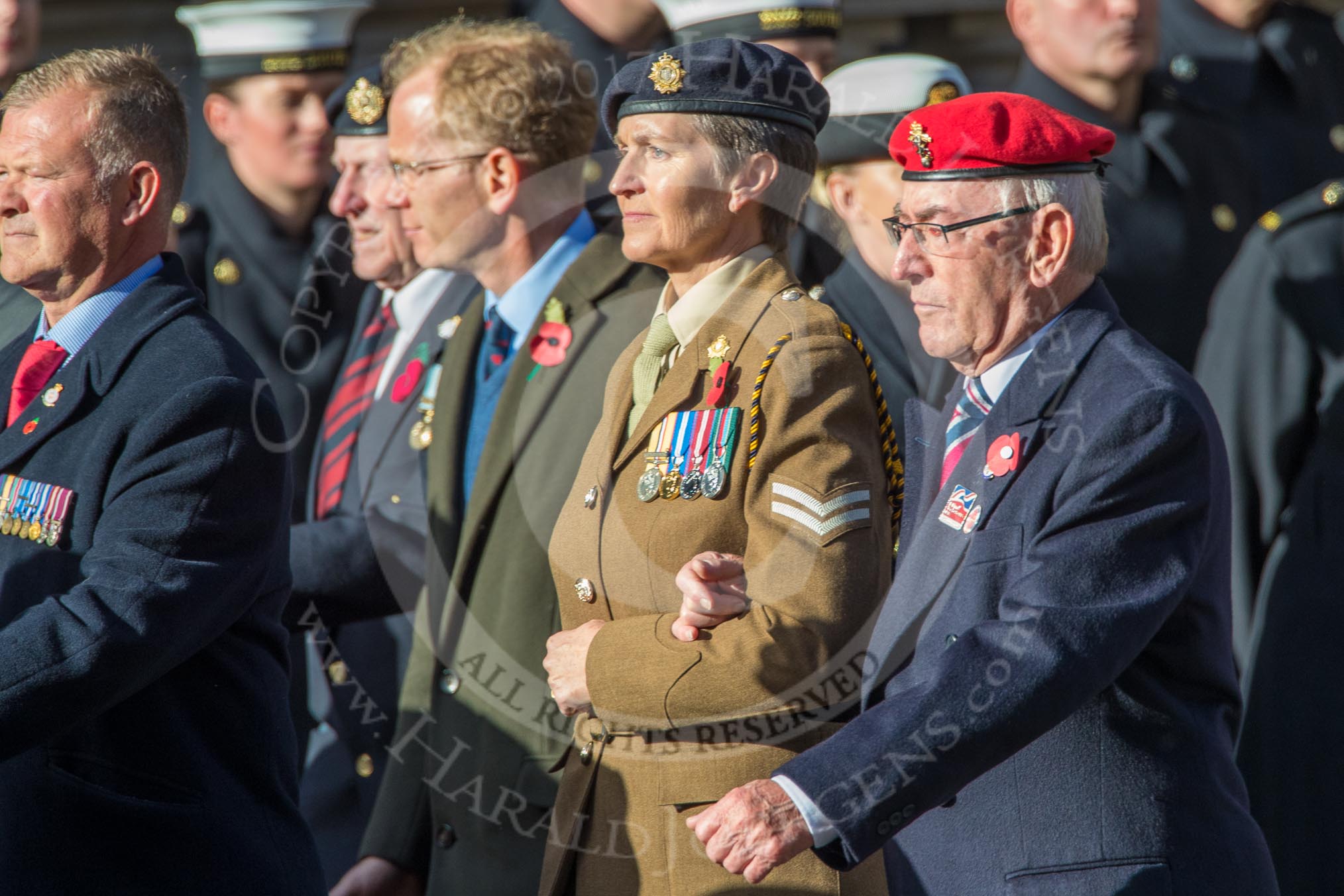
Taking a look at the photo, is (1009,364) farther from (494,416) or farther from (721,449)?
(494,416)

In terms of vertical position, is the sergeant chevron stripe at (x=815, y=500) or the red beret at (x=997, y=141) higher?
the red beret at (x=997, y=141)

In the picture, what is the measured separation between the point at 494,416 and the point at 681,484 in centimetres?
92

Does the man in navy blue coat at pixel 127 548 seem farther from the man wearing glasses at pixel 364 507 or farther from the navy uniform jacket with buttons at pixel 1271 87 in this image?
the navy uniform jacket with buttons at pixel 1271 87

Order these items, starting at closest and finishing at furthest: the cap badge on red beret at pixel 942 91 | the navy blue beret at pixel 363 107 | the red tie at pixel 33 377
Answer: the red tie at pixel 33 377, the cap badge on red beret at pixel 942 91, the navy blue beret at pixel 363 107

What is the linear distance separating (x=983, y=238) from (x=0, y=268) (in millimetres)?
1723

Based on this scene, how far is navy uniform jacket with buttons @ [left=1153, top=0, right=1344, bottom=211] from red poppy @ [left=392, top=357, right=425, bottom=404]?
8.74ft

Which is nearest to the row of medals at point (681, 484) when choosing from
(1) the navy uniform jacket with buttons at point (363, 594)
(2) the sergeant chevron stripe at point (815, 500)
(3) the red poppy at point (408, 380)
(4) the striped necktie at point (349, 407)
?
(2) the sergeant chevron stripe at point (815, 500)

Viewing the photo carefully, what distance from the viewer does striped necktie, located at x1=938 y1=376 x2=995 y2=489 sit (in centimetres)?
293

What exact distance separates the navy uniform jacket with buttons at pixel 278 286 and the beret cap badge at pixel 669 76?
290 cm

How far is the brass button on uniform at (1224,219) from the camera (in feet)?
18.2

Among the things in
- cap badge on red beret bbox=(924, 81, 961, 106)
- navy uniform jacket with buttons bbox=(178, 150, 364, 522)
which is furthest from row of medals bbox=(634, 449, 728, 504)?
navy uniform jacket with buttons bbox=(178, 150, 364, 522)

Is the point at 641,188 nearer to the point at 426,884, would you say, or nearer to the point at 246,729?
the point at 246,729

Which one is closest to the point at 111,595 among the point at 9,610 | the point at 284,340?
the point at 9,610

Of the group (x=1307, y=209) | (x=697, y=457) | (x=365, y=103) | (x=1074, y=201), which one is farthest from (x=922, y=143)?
(x=365, y=103)
